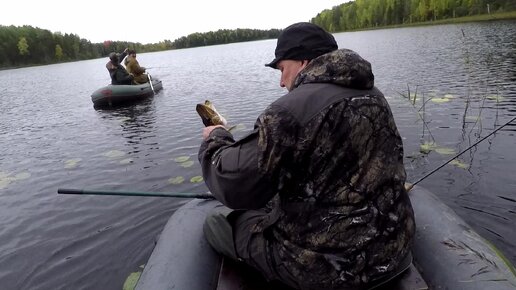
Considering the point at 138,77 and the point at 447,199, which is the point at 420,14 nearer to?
the point at 138,77

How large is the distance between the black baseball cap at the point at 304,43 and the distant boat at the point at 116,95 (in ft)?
51.4

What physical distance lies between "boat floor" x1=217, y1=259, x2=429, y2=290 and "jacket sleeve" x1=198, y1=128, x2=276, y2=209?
0.81 metres

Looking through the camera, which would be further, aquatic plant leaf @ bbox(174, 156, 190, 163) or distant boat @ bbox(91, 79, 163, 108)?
distant boat @ bbox(91, 79, 163, 108)

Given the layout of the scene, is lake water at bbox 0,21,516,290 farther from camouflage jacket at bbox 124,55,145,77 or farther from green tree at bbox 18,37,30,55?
green tree at bbox 18,37,30,55

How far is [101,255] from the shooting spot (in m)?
5.39

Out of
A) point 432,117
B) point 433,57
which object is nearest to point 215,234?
point 432,117

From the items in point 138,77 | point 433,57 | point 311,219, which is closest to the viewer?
point 311,219

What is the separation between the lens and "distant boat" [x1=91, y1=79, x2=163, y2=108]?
16547 mm

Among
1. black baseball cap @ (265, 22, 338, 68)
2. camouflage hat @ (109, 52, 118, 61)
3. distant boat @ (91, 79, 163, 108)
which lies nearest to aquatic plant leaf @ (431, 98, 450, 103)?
black baseball cap @ (265, 22, 338, 68)

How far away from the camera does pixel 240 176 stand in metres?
2.14

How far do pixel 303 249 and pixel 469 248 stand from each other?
1.53 meters

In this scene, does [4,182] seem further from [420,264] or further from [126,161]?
[420,264]

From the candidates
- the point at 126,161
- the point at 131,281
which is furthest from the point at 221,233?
the point at 126,161

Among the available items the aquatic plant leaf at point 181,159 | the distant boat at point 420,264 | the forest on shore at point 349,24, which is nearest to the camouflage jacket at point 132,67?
the aquatic plant leaf at point 181,159
